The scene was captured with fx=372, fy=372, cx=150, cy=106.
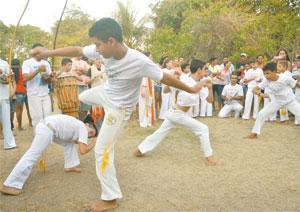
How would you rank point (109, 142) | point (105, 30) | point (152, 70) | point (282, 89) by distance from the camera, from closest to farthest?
point (105, 30) < point (152, 70) < point (109, 142) < point (282, 89)

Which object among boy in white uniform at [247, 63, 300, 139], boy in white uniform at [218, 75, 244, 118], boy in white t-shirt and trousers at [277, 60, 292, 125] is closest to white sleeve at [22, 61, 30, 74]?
boy in white uniform at [247, 63, 300, 139]

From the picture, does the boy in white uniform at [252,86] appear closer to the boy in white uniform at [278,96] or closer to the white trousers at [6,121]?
the boy in white uniform at [278,96]

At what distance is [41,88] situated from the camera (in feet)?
21.6

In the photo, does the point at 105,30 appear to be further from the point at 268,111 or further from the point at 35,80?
the point at 268,111

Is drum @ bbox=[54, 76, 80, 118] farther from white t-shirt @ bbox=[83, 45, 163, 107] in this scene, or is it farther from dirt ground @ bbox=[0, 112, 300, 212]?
white t-shirt @ bbox=[83, 45, 163, 107]

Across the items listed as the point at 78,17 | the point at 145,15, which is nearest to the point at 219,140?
the point at 145,15

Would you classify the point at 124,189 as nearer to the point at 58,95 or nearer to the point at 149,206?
the point at 149,206

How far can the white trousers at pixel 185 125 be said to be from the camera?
235 inches

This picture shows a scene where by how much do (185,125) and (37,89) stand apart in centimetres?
268

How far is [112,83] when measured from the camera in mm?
4066

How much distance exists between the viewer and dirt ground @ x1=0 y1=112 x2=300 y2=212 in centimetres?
424

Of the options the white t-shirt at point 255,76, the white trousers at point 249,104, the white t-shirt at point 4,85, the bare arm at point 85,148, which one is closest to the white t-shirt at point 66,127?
the bare arm at point 85,148

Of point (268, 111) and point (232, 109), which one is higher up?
point (268, 111)

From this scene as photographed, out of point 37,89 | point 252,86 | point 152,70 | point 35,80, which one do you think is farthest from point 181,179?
point 252,86
